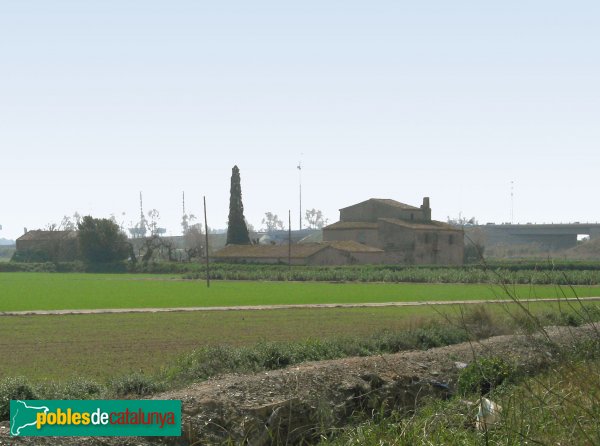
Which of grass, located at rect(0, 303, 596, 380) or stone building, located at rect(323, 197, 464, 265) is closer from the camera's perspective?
grass, located at rect(0, 303, 596, 380)

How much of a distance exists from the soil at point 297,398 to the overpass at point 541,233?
4384 inches

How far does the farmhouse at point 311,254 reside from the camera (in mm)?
97000

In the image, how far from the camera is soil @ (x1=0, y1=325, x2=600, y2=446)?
1073 cm

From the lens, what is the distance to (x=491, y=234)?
526 feet

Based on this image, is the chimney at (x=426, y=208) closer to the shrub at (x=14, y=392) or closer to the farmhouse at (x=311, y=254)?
the farmhouse at (x=311, y=254)

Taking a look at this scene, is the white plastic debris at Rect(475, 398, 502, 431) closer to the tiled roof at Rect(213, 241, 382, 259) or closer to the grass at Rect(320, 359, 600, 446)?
the grass at Rect(320, 359, 600, 446)

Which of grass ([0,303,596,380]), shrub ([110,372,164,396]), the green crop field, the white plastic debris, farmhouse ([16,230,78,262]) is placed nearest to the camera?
the white plastic debris

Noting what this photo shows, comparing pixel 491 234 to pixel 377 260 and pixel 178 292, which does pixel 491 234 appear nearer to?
pixel 377 260

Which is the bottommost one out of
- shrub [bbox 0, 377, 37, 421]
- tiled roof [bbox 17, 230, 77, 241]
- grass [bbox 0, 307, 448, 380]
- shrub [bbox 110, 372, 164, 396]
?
grass [bbox 0, 307, 448, 380]

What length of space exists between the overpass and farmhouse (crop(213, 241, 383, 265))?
3514 centimetres

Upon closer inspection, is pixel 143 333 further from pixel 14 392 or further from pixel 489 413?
pixel 489 413

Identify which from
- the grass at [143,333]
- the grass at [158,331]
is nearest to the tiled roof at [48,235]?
the grass at [158,331]

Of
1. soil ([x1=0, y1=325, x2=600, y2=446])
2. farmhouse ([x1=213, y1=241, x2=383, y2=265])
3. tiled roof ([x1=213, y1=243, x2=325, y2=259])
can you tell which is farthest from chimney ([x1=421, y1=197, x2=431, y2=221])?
soil ([x1=0, y1=325, x2=600, y2=446])

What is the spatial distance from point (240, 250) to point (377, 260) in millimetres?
16829
